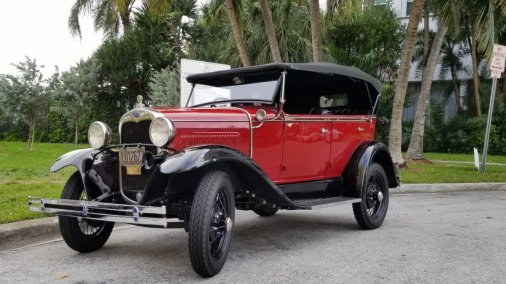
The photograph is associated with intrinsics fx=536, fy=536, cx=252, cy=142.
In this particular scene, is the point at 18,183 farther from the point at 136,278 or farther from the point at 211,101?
the point at 136,278

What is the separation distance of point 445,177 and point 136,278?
28.8ft

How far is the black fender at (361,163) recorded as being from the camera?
6.21 meters

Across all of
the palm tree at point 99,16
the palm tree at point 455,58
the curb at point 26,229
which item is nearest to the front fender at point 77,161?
the curb at point 26,229

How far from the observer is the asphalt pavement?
4301 millimetres

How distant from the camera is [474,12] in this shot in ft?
39.5

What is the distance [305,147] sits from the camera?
5793mm

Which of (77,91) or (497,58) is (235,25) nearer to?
(497,58)

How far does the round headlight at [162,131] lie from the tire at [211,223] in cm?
46

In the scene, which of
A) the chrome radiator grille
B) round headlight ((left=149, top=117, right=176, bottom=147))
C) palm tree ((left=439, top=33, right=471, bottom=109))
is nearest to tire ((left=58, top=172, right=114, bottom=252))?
the chrome radiator grille

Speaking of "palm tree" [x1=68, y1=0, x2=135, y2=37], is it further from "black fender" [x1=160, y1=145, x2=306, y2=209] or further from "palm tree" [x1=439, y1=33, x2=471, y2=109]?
"black fender" [x1=160, y1=145, x2=306, y2=209]

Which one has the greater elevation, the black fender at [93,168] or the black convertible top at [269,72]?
the black convertible top at [269,72]

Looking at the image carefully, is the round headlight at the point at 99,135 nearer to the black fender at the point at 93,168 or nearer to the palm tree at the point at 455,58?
the black fender at the point at 93,168

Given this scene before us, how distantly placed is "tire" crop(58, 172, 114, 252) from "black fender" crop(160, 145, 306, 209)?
1194mm

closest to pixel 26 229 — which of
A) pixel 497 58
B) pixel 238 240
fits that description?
pixel 238 240
